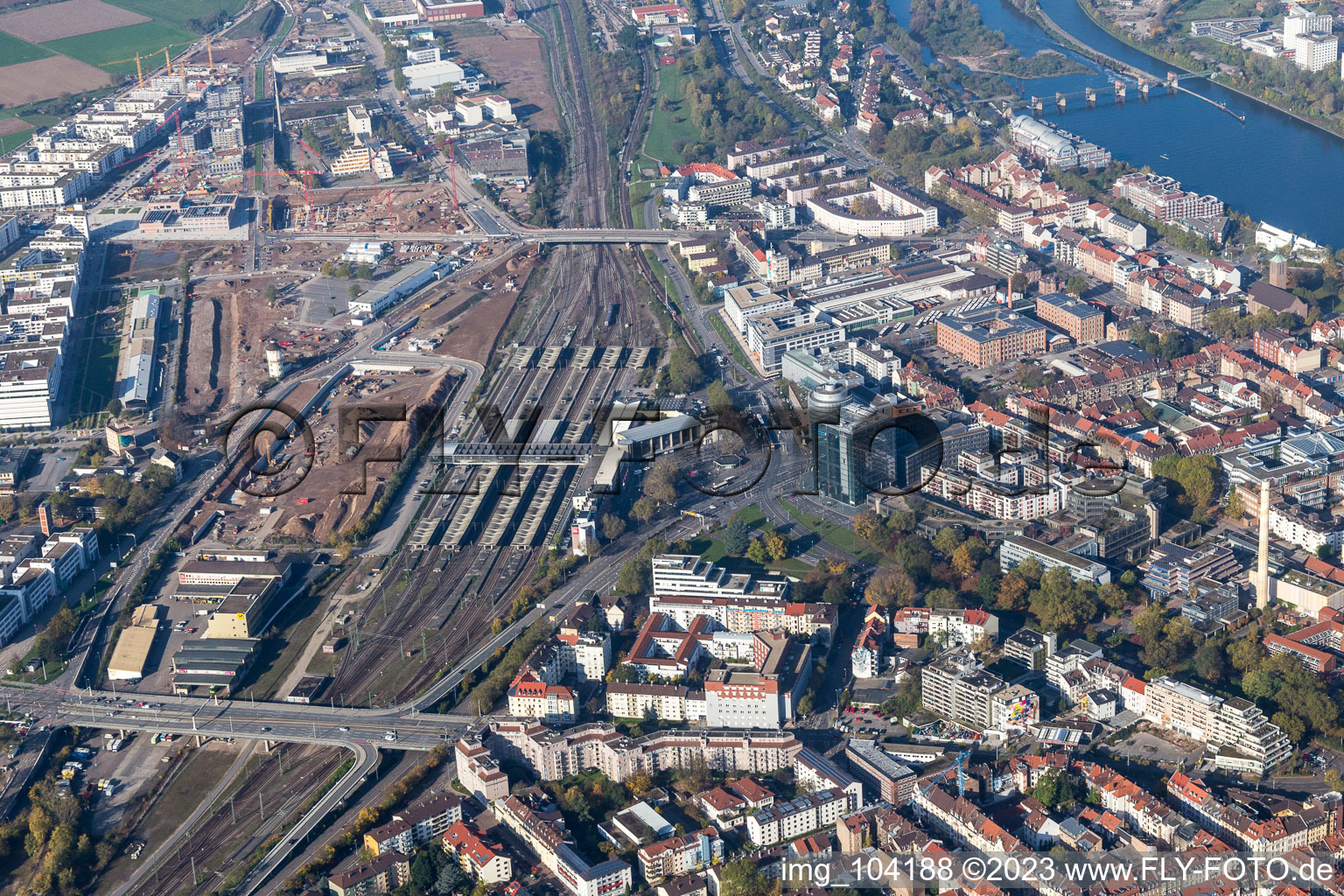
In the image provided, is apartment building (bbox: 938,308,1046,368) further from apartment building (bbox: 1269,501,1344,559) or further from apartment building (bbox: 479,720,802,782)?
apartment building (bbox: 479,720,802,782)

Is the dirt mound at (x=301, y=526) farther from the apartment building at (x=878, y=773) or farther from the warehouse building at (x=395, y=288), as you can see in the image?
the apartment building at (x=878, y=773)

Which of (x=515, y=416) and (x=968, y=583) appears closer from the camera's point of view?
(x=968, y=583)

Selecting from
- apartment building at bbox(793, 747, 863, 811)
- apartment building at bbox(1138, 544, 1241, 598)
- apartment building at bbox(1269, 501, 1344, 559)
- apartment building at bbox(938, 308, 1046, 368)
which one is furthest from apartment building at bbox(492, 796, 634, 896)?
apartment building at bbox(938, 308, 1046, 368)

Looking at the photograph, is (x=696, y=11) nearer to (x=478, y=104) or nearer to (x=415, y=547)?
(x=478, y=104)

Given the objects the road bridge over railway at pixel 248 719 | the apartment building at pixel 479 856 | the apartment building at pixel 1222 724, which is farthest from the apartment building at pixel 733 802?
the apartment building at pixel 1222 724

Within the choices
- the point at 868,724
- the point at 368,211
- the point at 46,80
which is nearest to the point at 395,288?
the point at 368,211

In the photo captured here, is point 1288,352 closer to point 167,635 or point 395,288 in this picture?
point 395,288
